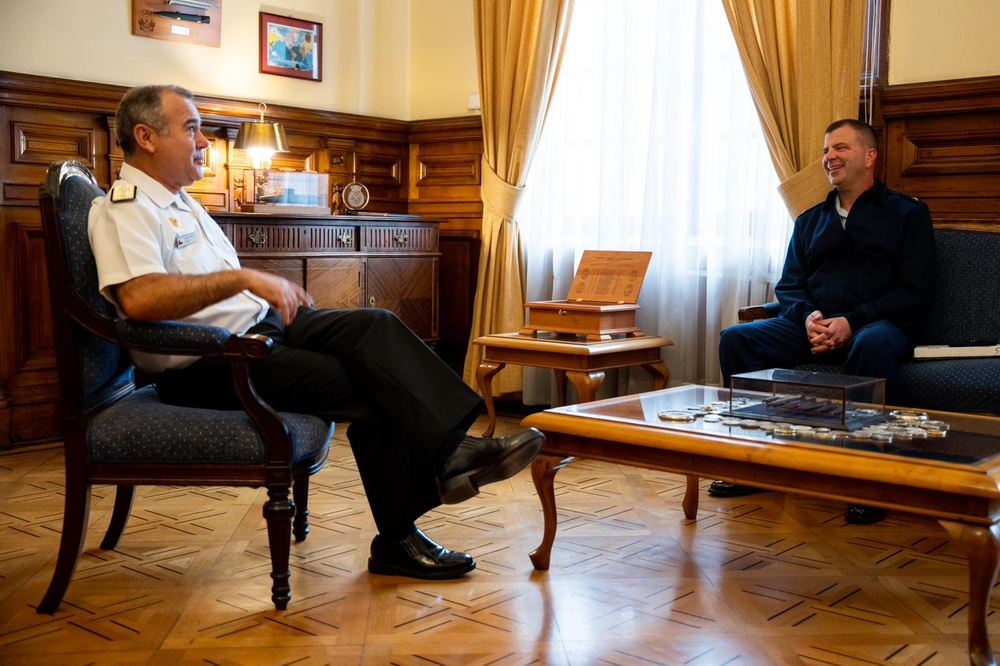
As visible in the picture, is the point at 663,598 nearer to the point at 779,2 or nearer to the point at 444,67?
the point at 779,2

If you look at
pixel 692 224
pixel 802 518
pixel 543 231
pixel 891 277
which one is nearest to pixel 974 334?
pixel 891 277

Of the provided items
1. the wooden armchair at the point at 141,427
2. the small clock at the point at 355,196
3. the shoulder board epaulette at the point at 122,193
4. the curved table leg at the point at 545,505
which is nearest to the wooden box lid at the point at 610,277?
the small clock at the point at 355,196

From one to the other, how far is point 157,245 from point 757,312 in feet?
7.45

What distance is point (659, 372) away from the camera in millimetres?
4242

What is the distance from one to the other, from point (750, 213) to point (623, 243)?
64 centimetres

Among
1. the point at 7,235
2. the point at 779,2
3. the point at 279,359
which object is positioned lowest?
the point at 279,359

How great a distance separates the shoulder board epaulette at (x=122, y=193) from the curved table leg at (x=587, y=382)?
1939 millimetres

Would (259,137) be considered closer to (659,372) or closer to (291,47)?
(291,47)

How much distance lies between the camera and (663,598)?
2.47 metres

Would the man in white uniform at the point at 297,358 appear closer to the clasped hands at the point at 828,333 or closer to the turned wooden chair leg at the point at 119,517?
the turned wooden chair leg at the point at 119,517

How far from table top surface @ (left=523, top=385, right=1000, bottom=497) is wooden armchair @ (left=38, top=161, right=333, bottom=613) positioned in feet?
2.25

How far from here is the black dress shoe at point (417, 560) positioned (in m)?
2.60

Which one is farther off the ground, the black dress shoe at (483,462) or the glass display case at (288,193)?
the glass display case at (288,193)

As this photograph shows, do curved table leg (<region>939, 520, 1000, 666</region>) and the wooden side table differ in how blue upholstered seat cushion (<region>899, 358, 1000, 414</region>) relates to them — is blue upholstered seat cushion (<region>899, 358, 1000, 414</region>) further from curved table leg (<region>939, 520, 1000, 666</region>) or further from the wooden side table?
curved table leg (<region>939, 520, 1000, 666</region>)
